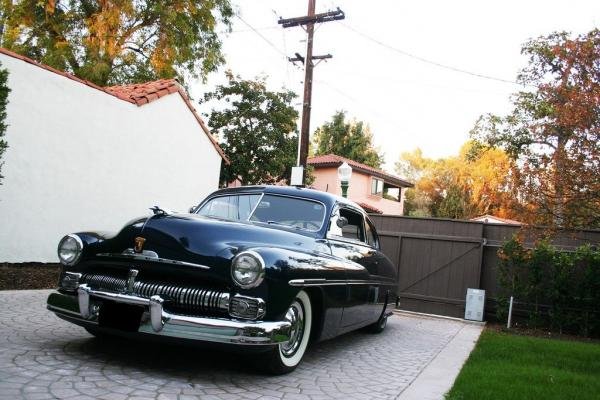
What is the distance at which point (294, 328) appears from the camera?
13.8ft

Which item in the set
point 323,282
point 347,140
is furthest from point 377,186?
point 323,282

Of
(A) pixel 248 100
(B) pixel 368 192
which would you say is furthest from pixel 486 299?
(B) pixel 368 192

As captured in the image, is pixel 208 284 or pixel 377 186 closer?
pixel 208 284

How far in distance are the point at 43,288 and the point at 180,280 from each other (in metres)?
4.86

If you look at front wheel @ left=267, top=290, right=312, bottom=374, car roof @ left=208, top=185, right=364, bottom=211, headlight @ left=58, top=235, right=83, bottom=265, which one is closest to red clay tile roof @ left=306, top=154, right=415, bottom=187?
car roof @ left=208, top=185, right=364, bottom=211

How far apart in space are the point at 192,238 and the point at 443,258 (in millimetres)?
8282

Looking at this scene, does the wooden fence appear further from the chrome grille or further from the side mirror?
the chrome grille

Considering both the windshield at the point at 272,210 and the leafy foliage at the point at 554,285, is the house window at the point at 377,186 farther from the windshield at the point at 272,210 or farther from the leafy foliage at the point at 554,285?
the windshield at the point at 272,210

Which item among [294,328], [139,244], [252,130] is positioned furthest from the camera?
[252,130]

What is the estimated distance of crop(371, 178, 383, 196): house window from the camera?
33.7m

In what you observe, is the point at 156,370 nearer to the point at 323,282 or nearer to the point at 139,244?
the point at 139,244

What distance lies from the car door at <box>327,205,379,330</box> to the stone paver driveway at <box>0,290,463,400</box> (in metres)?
0.47

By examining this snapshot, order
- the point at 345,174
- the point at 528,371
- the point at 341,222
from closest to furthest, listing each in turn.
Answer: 1. the point at 528,371
2. the point at 341,222
3. the point at 345,174

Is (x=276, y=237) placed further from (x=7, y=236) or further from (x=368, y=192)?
(x=368, y=192)
